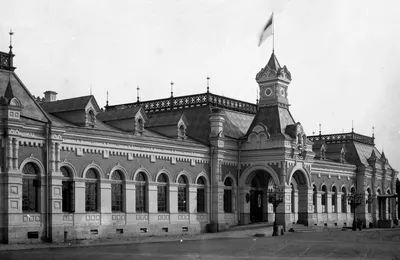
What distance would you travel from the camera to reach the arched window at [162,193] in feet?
147

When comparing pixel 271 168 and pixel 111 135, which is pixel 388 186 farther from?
pixel 111 135

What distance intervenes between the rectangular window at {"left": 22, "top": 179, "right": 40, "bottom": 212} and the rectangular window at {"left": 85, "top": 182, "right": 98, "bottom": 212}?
151 inches

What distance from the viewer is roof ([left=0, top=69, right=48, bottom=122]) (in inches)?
1446

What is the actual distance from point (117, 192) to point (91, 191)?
2260 millimetres

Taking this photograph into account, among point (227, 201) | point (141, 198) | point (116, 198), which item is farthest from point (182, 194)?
point (116, 198)

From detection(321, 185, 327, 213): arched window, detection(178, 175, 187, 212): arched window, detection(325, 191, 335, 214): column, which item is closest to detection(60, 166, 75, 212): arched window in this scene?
detection(178, 175, 187, 212): arched window

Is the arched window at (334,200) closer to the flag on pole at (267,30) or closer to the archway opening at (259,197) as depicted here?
the archway opening at (259,197)

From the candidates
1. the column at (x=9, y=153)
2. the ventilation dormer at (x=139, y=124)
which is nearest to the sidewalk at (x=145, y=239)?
the column at (x=9, y=153)

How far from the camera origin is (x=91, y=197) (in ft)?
131

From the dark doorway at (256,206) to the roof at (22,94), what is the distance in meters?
20.5

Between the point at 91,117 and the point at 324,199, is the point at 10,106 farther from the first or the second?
the point at 324,199

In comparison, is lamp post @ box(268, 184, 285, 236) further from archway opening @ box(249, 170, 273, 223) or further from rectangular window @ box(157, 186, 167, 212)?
rectangular window @ box(157, 186, 167, 212)

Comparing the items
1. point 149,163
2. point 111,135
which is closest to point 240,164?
point 149,163

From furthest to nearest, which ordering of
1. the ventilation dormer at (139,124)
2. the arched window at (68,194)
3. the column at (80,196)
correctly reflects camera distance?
the ventilation dormer at (139,124), the column at (80,196), the arched window at (68,194)
